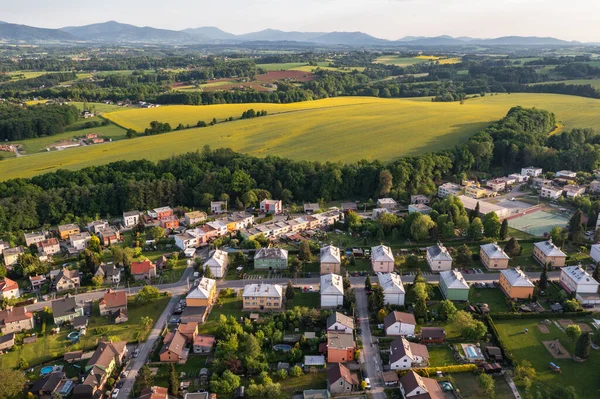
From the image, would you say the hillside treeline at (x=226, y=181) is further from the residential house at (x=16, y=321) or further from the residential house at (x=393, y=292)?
the residential house at (x=393, y=292)

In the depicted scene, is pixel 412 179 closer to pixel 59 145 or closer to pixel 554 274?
pixel 554 274

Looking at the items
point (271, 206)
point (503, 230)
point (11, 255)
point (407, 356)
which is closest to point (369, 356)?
point (407, 356)

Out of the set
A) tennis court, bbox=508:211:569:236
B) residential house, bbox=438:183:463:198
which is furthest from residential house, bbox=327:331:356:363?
residential house, bbox=438:183:463:198

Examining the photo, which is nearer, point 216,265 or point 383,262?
point 216,265

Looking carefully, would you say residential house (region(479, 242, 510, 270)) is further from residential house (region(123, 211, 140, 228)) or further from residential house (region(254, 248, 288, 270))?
residential house (region(123, 211, 140, 228))

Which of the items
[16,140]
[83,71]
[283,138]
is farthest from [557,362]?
[83,71]

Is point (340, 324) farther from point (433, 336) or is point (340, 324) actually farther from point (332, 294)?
point (433, 336)

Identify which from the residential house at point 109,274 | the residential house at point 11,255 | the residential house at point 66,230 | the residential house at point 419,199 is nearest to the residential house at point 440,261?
the residential house at point 419,199
